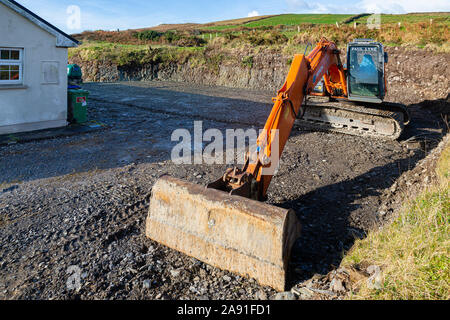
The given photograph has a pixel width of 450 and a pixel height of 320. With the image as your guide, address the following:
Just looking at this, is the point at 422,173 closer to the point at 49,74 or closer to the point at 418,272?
the point at 418,272

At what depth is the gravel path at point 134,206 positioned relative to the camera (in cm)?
382

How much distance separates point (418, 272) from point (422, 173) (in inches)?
161

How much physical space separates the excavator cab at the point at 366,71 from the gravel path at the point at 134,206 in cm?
136

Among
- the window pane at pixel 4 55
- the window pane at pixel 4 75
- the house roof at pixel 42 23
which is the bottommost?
the window pane at pixel 4 75

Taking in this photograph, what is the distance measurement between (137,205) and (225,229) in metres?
2.20

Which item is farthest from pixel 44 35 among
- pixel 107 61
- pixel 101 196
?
pixel 107 61

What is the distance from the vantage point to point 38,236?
465 centimetres

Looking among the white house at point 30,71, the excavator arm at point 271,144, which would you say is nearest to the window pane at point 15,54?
the white house at point 30,71

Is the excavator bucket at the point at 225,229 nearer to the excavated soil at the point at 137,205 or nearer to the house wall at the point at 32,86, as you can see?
the excavated soil at the point at 137,205

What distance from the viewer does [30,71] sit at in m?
10.3

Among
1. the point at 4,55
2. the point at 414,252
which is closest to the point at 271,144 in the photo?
the point at 414,252

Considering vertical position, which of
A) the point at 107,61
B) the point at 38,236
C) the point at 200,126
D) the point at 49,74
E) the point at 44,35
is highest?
the point at 107,61

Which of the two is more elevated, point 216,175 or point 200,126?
point 200,126

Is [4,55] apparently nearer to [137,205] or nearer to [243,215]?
[137,205]
